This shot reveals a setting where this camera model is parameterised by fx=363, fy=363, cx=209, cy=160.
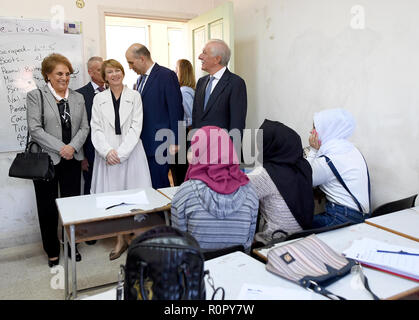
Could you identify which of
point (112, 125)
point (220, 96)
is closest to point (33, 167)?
point (112, 125)

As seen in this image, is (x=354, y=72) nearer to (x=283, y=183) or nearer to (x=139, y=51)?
(x=283, y=183)

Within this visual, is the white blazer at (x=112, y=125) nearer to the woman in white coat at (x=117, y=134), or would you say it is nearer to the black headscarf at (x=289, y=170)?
the woman in white coat at (x=117, y=134)

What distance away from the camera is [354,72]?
2.74 metres

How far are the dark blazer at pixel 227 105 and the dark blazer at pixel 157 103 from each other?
→ 281 millimetres

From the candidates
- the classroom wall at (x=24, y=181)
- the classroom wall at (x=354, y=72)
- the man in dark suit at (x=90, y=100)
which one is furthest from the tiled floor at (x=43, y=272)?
the classroom wall at (x=354, y=72)

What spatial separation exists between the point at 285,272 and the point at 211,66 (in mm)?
2293

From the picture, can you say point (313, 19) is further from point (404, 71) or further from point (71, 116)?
point (71, 116)

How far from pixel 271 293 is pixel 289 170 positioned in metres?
0.90

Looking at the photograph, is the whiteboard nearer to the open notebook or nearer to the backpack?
the backpack

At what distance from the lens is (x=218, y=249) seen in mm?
1659

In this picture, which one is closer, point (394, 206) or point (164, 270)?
point (164, 270)

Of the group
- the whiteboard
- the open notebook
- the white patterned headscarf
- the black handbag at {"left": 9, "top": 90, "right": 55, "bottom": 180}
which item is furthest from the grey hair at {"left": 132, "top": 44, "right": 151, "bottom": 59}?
the open notebook

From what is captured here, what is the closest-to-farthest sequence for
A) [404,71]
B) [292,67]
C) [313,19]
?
[404,71], [313,19], [292,67]
